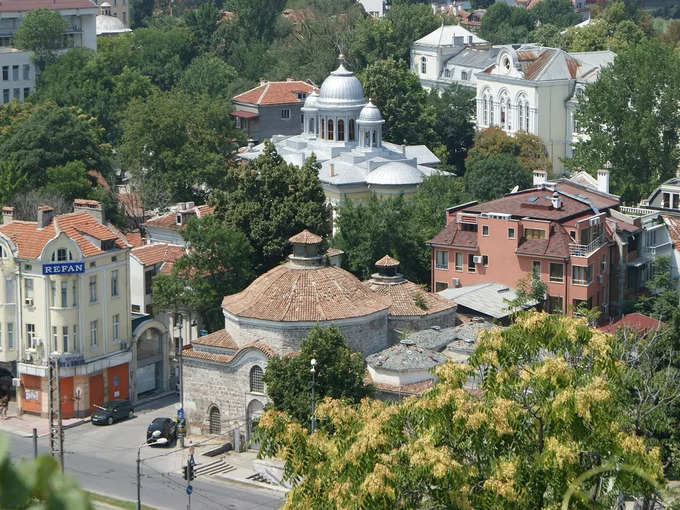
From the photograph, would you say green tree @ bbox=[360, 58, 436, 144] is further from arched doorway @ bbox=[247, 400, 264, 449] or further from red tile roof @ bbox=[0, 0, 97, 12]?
arched doorway @ bbox=[247, 400, 264, 449]

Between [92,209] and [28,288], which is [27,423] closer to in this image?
[28,288]

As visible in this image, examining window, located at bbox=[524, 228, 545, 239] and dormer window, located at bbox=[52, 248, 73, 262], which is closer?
dormer window, located at bbox=[52, 248, 73, 262]

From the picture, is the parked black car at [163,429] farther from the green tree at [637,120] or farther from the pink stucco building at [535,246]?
the green tree at [637,120]

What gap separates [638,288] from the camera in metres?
70.0

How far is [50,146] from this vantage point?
281ft

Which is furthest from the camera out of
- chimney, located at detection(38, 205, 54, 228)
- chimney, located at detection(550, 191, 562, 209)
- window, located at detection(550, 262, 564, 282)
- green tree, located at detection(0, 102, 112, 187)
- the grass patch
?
green tree, located at detection(0, 102, 112, 187)

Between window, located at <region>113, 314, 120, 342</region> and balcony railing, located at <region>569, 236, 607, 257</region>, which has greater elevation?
balcony railing, located at <region>569, 236, 607, 257</region>

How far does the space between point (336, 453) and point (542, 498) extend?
5.29 metres

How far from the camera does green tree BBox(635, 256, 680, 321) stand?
64.9 meters

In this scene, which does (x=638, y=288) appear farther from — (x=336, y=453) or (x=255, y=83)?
(x=255, y=83)

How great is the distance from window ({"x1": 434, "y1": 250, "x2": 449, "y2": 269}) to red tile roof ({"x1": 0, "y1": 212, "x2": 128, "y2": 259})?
55.6 ft

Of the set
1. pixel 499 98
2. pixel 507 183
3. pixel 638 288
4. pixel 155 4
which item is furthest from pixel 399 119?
pixel 155 4

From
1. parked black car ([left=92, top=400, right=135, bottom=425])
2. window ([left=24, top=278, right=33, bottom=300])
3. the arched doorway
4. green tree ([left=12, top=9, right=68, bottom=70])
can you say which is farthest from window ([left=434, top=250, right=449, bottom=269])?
green tree ([left=12, top=9, right=68, bottom=70])

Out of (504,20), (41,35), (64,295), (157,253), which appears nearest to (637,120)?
(157,253)
